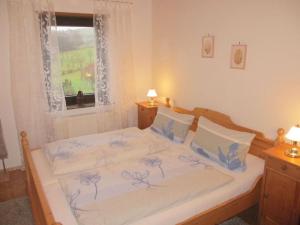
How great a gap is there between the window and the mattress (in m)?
1.56

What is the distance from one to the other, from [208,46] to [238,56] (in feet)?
1.65

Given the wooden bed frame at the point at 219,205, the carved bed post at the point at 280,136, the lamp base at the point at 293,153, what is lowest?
the wooden bed frame at the point at 219,205

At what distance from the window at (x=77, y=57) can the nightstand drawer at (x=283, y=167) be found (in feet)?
9.44

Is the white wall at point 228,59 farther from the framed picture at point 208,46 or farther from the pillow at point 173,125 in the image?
the pillow at point 173,125

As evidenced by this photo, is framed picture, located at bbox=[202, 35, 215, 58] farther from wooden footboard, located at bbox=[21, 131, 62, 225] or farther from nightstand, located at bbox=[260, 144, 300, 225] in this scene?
wooden footboard, located at bbox=[21, 131, 62, 225]

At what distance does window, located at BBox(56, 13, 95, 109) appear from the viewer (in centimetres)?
385

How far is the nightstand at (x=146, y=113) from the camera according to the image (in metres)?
4.06

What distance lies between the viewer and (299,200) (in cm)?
213

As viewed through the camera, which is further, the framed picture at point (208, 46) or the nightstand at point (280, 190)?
the framed picture at point (208, 46)

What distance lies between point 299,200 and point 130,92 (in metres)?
2.85

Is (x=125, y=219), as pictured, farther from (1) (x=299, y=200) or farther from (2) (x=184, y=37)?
(2) (x=184, y=37)

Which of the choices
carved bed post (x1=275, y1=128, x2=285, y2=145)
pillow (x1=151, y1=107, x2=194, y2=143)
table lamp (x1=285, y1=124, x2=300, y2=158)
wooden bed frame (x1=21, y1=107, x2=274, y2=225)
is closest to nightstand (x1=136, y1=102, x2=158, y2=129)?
pillow (x1=151, y1=107, x2=194, y2=143)

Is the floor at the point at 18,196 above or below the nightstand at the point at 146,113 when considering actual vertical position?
below

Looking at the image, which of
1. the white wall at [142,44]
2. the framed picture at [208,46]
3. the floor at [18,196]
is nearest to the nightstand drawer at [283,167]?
the floor at [18,196]
